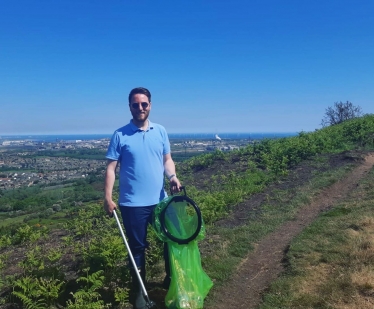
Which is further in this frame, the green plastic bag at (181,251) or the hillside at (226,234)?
the hillside at (226,234)

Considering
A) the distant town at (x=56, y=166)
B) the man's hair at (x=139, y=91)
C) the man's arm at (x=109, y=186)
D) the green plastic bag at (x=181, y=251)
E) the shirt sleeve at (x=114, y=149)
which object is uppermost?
the man's hair at (x=139, y=91)

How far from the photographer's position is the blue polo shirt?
3961 mm

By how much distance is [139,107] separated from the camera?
3.96 m

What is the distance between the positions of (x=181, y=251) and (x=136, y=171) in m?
1.00

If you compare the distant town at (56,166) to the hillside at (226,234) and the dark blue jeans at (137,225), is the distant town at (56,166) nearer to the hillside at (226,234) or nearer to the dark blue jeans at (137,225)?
the hillside at (226,234)

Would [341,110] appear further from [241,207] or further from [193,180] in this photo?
[241,207]

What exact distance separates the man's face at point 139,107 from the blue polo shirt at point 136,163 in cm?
13

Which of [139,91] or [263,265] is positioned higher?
[139,91]

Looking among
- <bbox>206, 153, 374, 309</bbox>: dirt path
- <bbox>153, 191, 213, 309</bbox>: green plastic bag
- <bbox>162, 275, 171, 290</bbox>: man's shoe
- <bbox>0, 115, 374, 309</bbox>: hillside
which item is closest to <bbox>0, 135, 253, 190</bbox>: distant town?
<bbox>0, 115, 374, 309</bbox>: hillside

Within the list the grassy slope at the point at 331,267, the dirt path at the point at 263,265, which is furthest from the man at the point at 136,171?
the grassy slope at the point at 331,267

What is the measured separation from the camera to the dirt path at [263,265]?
4480 millimetres

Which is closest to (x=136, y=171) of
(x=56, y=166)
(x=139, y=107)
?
(x=139, y=107)

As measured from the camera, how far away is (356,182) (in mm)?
9594

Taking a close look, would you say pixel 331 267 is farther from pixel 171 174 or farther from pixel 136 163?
pixel 136 163
